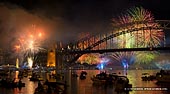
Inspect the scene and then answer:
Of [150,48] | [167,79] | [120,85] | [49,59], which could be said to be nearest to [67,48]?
[49,59]

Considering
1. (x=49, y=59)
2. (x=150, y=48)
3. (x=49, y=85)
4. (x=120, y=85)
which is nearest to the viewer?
(x=49, y=85)

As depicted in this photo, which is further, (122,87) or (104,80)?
(104,80)

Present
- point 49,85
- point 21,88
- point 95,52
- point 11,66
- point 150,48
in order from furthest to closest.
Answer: point 11,66 → point 95,52 → point 150,48 → point 21,88 → point 49,85

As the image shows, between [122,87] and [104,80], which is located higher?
[104,80]

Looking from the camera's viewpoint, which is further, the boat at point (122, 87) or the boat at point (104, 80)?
the boat at point (104, 80)

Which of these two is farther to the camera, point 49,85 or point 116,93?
point 116,93

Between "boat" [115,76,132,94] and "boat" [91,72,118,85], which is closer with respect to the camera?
"boat" [115,76,132,94]

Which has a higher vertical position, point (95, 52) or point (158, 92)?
point (95, 52)

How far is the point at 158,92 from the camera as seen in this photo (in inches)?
1515

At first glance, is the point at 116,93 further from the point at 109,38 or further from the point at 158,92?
the point at 109,38

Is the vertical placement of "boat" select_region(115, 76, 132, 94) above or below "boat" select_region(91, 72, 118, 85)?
below

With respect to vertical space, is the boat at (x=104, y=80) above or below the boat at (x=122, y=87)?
above

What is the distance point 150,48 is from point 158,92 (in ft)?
97.4

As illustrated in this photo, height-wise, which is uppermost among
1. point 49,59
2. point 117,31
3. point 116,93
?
point 117,31
